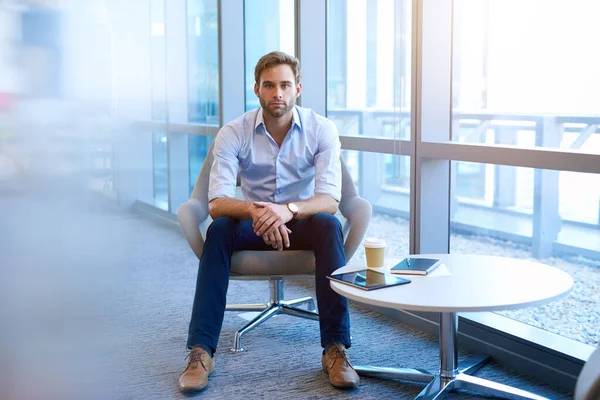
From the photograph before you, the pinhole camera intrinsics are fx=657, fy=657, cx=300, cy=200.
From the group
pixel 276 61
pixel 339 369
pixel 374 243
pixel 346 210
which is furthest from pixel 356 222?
pixel 276 61

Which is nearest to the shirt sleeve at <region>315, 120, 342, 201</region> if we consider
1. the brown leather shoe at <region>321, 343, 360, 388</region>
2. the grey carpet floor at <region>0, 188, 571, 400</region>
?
the brown leather shoe at <region>321, 343, 360, 388</region>

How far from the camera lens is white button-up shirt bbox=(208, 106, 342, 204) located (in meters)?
2.45

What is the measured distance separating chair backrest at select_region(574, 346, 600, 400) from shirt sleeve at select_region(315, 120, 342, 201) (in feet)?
4.01

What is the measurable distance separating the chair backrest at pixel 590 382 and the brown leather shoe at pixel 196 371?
1.15 metres

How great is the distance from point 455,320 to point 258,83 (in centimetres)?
118

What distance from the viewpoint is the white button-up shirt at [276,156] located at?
8.03 feet

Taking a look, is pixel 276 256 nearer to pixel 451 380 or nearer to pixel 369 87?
pixel 451 380

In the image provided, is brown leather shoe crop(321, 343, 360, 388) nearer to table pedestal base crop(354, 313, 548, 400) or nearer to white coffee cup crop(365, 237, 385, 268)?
table pedestal base crop(354, 313, 548, 400)

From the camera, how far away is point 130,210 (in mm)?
432

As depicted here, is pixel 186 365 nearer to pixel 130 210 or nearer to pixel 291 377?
pixel 291 377

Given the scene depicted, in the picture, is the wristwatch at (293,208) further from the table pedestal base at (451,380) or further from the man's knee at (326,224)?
the table pedestal base at (451,380)

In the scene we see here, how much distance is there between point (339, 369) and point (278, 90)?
104 cm

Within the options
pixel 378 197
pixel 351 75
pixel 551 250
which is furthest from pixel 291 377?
pixel 378 197

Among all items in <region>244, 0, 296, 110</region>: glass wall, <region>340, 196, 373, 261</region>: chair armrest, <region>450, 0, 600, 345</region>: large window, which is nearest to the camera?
<region>450, 0, 600, 345</region>: large window
